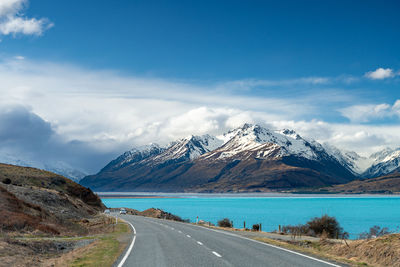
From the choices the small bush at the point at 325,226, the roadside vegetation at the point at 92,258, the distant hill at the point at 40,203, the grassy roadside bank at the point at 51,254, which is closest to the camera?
the roadside vegetation at the point at 92,258

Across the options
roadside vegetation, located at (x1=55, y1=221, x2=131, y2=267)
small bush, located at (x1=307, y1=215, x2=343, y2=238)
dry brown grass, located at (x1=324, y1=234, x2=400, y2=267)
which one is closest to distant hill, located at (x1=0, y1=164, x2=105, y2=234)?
roadside vegetation, located at (x1=55, y1=221, x2=131, y2=267)

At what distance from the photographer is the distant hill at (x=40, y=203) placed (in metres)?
34.4

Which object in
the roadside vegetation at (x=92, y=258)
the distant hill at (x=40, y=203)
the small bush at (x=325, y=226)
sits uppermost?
the distant hill at (x=40, y=203)

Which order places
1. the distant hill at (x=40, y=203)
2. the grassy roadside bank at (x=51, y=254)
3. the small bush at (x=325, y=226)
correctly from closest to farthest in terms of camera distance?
the grassy roadside bank at (x=51, y=254)
the distant hill at (x=40, y=203)
the small bush at (x=325, y=226)

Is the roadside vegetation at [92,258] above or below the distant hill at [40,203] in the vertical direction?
below

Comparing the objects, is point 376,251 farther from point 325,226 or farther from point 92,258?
point 325,226

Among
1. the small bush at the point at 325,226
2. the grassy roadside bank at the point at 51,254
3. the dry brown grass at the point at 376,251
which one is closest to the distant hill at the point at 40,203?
the grassy roadside bank at the point at 51,254

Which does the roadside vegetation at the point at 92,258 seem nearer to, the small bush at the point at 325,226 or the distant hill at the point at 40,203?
the distant hill at the point at 40,203

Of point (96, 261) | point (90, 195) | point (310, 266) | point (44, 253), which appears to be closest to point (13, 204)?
point (44, 253)

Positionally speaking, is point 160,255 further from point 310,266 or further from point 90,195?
point 90,195

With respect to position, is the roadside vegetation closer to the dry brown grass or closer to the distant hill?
the distant hill

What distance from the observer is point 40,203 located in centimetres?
6038

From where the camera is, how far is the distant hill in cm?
3441

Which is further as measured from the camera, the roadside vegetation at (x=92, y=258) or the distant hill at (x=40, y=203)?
the distant hill at (x=40, y=203)
